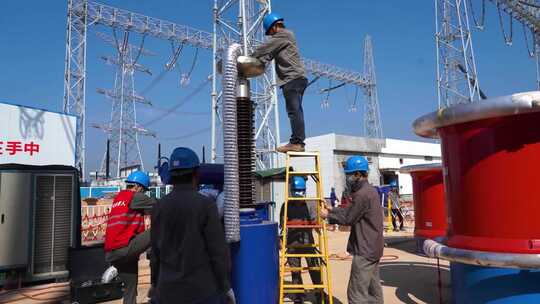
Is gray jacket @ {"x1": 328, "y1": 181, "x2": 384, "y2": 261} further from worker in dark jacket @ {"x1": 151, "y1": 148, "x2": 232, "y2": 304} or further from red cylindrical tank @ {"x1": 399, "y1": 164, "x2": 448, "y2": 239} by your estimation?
red cylindrical tank @ {"x1": 399, "y1": 164, "x2": 448, "y2": 239}

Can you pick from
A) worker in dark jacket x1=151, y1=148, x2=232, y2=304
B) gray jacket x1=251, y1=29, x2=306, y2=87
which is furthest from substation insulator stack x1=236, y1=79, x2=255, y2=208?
worker in dark jacket x1=151, y1=148, x2=232, y2=304

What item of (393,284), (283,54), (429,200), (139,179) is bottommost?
(393,284)

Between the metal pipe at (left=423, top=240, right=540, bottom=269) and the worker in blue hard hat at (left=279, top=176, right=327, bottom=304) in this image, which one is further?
the worker in blue hard hat at (left=279, top=176, right=327, bottom=304)

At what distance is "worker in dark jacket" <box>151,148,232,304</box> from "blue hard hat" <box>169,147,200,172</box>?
0.21m

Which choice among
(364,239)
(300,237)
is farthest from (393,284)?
(364,239)

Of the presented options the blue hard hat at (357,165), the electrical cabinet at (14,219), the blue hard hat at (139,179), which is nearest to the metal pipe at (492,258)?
the blue hard hat at (357,165)

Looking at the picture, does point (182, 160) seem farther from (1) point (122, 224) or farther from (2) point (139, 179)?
(2) point (139, 179)

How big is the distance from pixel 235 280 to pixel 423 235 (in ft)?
18.8

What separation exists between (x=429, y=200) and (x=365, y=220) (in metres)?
4.45

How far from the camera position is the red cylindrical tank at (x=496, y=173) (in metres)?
3.31

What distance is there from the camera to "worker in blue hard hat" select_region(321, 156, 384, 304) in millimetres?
4441

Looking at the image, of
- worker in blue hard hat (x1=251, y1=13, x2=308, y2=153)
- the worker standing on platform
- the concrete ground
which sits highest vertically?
worker in blue hard hat (x1=251, y1=13, x2=308, y2=153)

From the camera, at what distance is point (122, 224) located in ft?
14.9

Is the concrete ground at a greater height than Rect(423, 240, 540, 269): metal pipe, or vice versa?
Rect(423, 240, 540, 269): metal pipe
